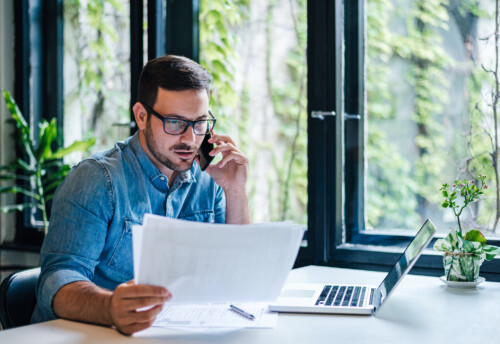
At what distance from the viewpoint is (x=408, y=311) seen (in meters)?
1.37

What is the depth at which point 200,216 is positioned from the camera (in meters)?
1.86

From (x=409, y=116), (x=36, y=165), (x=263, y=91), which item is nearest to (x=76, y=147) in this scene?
(x=36, y=165)

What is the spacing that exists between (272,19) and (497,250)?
1434 millimetres

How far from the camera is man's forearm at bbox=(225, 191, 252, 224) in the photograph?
1.96 m

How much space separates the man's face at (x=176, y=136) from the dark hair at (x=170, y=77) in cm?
2

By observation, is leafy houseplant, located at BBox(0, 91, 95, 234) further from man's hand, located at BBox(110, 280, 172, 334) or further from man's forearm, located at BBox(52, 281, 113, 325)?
man's hand, located at BBox(110, 280, 172, 334)

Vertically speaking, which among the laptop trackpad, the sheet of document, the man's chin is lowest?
the sheet of document

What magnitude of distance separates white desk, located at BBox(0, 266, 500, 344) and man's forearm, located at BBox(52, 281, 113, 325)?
0.7 inches

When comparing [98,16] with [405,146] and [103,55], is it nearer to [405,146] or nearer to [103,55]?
[103,55]

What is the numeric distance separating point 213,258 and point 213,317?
0.69 feet

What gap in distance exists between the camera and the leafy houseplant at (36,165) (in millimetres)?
2834

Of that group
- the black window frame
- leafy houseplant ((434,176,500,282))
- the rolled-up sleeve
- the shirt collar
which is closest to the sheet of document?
the rolled-up sleeve

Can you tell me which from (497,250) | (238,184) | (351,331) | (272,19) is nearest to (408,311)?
(351,331)

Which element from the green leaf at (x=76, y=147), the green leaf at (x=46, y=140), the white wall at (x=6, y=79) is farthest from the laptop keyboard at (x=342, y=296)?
the white wall at (x=6, y=79)
